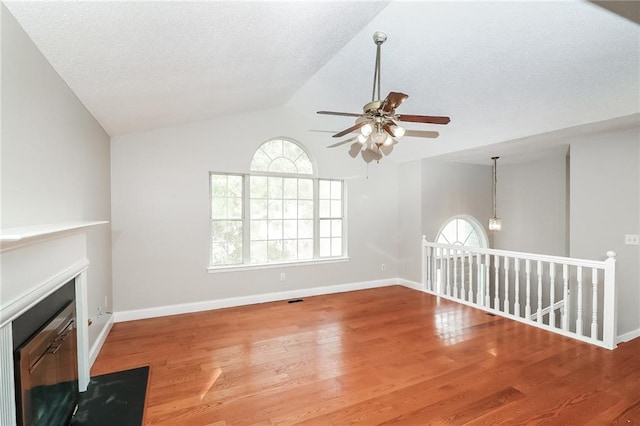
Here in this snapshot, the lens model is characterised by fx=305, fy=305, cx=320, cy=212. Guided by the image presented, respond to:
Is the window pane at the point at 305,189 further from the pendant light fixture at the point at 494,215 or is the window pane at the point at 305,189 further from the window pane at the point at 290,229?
the pendant light fixture at the point at 494,215

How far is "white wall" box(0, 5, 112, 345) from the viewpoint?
149cm

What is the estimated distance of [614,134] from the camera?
3846 mm

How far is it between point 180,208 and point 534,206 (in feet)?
20.8

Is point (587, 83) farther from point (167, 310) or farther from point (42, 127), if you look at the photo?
point (167, 310)

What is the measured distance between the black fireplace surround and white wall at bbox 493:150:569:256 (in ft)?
21.9

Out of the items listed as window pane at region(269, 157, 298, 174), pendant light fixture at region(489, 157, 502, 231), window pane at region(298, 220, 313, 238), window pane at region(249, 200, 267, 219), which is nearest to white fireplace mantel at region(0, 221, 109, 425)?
window pane at region(249, 200, 267, 219)

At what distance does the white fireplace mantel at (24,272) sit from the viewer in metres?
1.23

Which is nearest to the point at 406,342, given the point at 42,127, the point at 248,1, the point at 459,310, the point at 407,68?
the point at 459,310

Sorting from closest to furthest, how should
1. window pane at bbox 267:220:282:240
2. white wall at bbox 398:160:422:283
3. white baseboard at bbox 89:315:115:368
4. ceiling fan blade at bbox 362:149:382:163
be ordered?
1. white baseboard at bbox 89:315:115:368
2. ceiling fan blade at bbox 362:149:382:163
3. window pane at bbox 267:220:282:240
4. white wall at bbox 398:160:422:283

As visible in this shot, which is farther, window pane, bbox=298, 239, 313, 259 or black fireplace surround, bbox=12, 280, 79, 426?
window pane, bbox=298, 239, 313, 259

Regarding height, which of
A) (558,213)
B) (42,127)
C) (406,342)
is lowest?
(406,342)

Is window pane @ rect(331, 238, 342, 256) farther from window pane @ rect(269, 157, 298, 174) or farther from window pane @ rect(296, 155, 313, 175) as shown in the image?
window pane @ rect(269, 157, 298, 174)

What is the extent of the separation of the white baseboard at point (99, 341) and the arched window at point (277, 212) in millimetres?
1364

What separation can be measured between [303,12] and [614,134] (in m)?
4.21
